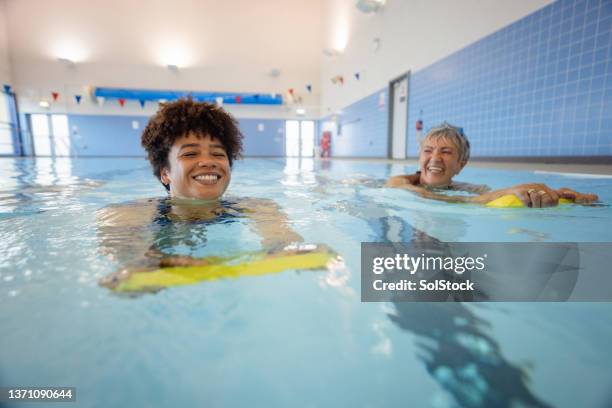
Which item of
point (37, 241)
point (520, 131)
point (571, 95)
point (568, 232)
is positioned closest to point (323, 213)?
point (568, 232)

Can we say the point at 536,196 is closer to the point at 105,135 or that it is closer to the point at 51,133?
the point at 105,135

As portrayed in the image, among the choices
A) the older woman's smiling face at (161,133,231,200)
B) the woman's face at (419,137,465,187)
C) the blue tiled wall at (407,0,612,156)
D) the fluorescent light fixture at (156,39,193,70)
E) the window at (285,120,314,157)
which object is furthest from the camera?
the window at (285,120,314,157)

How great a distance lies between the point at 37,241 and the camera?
1.55 m

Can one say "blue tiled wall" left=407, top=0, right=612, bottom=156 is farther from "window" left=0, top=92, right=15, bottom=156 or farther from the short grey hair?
"window" left=0, top=92, right=15, bottom=156

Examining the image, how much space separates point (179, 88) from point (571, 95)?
1576cm

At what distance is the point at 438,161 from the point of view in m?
3.02

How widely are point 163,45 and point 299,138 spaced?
7719mm

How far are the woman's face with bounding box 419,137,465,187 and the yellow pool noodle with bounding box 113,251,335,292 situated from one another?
207 cm

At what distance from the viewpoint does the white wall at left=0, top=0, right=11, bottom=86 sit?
1430 cm

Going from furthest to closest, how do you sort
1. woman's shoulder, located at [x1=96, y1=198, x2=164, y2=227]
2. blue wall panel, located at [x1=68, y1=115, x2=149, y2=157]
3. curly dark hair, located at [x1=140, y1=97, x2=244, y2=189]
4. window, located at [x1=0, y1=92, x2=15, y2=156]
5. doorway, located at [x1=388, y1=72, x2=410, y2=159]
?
blue wall panel, located at [x1=68, y1=115, x2=149, y2=157], window, located at [x1=0, y1=92, x2=15, y2=156], doorway, located at [x1=388, y1=72, x2=410, y2=159], curly dark hair, located at [x1=140, y1=97, x2=244, y2=189], woman's shoulder, located at [x1=96, y1=198, x2=164, y2=227]

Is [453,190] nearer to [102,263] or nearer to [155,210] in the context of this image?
[155,210]

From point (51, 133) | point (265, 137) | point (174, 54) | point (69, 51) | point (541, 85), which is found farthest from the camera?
point (265, 137)

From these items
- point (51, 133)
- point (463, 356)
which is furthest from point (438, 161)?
point (51, 133)

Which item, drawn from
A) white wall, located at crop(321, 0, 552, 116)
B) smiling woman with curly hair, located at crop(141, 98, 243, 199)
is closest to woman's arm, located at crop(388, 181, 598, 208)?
smiling woman with curly hair, located at crop(141, 98, 243, 199)
